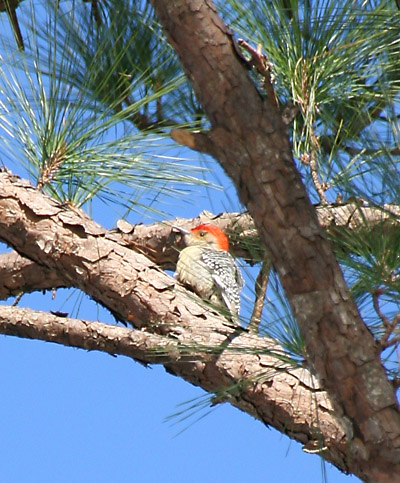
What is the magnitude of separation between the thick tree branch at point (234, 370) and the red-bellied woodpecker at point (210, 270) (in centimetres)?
82

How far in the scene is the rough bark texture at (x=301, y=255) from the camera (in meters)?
1.42

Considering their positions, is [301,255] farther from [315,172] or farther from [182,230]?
[182,230]

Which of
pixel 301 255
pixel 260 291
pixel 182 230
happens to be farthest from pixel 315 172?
pixel 182 230

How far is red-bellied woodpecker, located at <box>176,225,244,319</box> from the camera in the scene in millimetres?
3328

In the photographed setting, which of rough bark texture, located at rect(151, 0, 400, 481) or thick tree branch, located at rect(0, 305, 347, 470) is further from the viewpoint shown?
thick tree branch, located at rect(0, 305, 347, 470)

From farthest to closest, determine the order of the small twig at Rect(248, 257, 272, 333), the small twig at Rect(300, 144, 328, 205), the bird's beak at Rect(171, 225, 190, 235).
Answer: the bird's beak at Rect(171, 225, 190, 235) < the small twig at Rect(248, 257, 272, 333) < the small twig at Rect(300, 144, 328, 205)

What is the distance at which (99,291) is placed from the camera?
8.30 ft

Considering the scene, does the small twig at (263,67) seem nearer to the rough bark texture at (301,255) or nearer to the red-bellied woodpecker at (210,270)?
the rough bark texture at (301,255)

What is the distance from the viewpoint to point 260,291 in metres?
1.91

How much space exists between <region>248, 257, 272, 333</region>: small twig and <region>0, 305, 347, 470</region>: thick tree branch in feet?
0.58

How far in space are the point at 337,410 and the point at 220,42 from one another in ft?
2.23

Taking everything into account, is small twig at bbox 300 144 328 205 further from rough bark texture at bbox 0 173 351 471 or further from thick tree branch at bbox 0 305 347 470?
rough bark texture at bbox 0 173 351 471

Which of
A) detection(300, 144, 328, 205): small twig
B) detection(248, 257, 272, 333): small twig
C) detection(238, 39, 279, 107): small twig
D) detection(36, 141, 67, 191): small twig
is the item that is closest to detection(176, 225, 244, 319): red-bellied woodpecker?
detection(36, 141, 67, 191): small twig

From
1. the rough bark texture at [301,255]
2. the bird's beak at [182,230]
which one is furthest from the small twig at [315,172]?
the bird's beak at [182,230]
